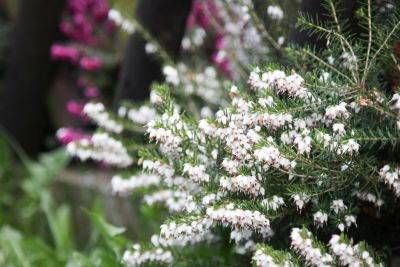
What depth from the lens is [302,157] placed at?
165cm

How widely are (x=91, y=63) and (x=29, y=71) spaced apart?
0.47 m

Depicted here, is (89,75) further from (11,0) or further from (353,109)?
(353,109)

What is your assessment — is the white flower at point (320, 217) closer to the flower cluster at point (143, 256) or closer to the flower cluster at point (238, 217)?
the flower cluster at point (238, 217)

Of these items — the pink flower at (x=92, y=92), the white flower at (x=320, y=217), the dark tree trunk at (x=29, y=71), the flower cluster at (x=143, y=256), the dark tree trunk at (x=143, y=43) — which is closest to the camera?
the white flower at (x=320, y=217)

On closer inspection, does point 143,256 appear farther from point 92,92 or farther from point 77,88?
point 77,88

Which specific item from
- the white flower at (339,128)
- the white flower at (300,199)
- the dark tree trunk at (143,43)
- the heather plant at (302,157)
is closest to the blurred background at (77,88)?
the dark tree trunk at (143,43)

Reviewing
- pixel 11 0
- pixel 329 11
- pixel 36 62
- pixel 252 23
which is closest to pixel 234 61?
pixel 252 23

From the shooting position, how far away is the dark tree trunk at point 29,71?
409cm

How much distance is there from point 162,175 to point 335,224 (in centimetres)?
50

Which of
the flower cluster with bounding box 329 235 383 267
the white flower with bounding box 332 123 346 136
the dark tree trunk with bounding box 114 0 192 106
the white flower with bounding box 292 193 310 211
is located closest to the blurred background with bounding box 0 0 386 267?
the dark tree trunk with bounding box 114 0 192 106

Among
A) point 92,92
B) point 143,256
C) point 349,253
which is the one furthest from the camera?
point 92,92

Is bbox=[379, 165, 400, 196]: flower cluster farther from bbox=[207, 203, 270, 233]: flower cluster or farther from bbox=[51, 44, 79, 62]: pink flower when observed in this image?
bbox=[51, 44, 79, 62]: pink flower

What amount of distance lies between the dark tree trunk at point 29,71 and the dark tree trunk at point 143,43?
1212 mm

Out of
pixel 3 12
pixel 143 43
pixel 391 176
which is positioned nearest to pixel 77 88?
pixel 3 12
